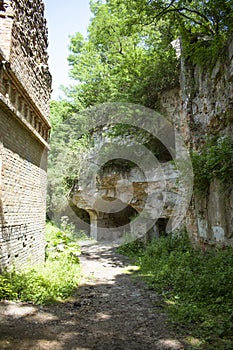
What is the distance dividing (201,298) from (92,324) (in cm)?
189

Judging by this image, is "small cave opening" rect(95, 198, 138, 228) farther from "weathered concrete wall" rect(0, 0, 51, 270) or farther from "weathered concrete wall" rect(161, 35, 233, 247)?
"weathered concrete wall" rect(0, 0, 51, 270)

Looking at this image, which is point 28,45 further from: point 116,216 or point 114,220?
point 114,220

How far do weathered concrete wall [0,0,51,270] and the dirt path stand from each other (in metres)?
1.35

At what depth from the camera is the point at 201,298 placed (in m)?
4.49

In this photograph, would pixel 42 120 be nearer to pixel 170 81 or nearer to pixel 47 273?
pixel 47 273

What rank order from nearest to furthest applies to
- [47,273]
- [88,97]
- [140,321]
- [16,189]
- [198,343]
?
[198,343], [140,321], [16,189], [47,273], [88,97]

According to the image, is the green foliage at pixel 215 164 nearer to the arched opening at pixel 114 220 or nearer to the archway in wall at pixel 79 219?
the arched opening at pixel 114 220

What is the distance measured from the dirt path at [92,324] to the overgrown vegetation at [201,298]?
0.88 ft

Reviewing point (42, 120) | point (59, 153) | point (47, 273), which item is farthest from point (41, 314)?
point (59, 153)

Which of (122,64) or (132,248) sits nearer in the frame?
(122,64)

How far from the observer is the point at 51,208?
1775 cm

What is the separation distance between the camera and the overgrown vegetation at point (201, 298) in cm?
337

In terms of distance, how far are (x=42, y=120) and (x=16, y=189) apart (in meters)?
2.64

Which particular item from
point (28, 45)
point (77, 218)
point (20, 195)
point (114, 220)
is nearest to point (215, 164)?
point (20, 195)
